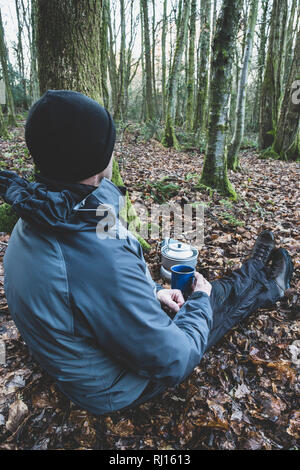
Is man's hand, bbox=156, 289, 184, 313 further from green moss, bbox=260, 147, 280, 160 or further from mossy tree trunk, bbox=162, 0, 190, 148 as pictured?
green moss, bbox=260, 147, 280, 160

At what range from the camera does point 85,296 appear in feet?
4.40

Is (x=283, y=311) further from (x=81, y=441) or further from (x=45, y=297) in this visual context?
(x=45, y=297)

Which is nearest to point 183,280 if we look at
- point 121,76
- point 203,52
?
point 121,76

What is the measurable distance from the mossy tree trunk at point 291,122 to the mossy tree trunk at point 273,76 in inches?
53.1

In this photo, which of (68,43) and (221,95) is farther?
(221,95)

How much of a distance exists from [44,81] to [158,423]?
3.73 m

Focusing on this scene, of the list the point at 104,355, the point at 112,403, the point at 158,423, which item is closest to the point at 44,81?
the point at 104,355

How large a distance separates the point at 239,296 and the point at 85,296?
1.92 meters

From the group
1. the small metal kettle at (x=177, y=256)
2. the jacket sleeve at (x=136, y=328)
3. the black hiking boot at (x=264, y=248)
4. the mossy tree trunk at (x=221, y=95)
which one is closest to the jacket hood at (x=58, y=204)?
the jacket sleeve at (x=136, y=328)

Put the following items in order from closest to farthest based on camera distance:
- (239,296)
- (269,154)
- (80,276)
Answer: (80,276) → (239,296) → (269,154)

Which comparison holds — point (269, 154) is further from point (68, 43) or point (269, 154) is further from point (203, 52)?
point (68, 43)

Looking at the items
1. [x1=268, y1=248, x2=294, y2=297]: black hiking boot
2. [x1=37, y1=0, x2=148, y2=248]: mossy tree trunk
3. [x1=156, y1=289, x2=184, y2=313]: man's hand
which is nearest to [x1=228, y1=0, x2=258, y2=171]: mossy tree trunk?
[x1=37, y1=0, x2=148, y2=248]: mossy tree trunk

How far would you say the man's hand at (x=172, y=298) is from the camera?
2309mm

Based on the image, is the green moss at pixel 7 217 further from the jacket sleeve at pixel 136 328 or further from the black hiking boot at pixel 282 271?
the black hiking boot at pixel 282 271
